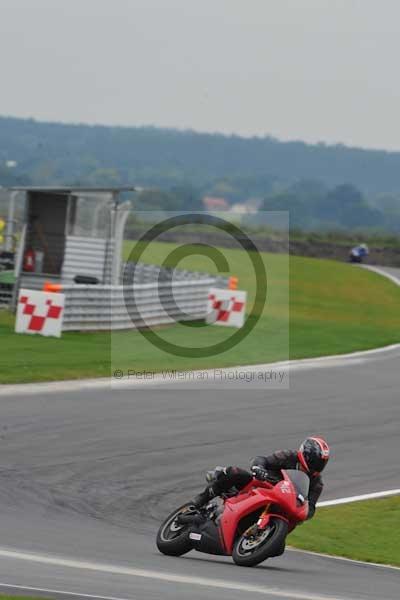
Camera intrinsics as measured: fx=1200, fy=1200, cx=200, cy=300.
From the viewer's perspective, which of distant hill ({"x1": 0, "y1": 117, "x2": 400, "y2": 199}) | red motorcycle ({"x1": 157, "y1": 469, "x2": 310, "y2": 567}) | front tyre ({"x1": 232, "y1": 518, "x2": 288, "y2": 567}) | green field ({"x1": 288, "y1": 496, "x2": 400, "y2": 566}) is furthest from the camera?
distant hill ({"x1": 0, "y1": 117, "x2": 400, "y2": 199})

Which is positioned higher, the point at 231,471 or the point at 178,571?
the point at 231,471

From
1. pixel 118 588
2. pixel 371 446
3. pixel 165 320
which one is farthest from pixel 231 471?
pixel 165 320

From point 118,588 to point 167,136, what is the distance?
147020 millimetres

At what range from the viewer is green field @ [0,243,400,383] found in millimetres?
20516

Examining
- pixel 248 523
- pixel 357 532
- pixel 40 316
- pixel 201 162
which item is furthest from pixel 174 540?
pixel 201 162

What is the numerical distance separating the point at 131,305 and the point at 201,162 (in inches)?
4269

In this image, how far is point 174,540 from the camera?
9047 millimetres

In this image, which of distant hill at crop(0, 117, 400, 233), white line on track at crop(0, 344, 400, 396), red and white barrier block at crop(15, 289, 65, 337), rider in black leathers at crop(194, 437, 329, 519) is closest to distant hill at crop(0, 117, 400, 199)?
distant hill at crop(0, 117, 400, 233)

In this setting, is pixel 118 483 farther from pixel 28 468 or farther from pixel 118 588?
pixel 118 588

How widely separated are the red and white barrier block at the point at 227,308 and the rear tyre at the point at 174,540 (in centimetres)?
2001

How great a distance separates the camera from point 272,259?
5922 centimetres

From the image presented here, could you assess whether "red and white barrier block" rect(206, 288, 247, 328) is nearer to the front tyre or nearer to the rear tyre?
the rear tyre

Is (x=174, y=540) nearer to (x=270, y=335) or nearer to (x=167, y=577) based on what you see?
(x=167, y=577)

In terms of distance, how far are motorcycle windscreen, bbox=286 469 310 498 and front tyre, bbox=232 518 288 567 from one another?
1.06ft
